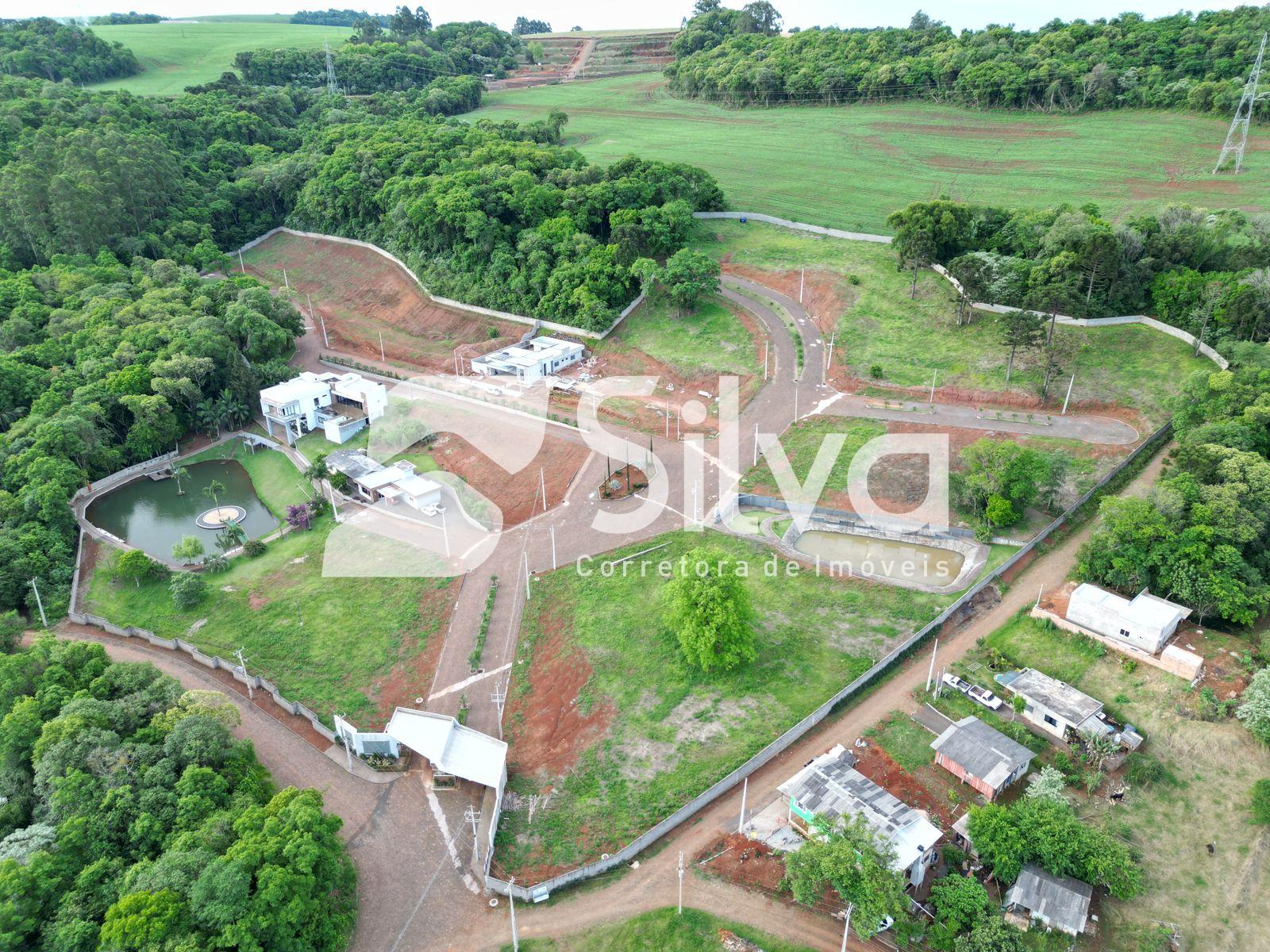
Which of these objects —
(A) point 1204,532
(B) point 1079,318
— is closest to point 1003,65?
(B) point 1079,318

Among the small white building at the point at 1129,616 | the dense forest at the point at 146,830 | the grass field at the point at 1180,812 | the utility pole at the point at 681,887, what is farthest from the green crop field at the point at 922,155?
→ the dense forest at the point at 146,830

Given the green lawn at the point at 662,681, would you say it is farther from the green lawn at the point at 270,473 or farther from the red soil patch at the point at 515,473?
the green lawn at the point at 270,473

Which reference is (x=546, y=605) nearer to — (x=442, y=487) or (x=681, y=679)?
(x=681, y=679)

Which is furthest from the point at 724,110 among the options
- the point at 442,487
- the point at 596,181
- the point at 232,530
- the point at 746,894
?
the point at 746,894

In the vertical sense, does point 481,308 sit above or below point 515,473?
above

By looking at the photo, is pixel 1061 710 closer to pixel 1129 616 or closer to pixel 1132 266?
pixel 1129 616

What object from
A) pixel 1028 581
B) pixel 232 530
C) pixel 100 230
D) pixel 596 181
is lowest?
pixel 232 530
